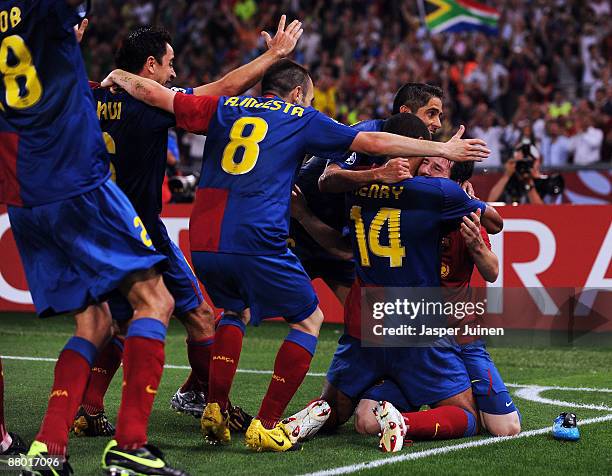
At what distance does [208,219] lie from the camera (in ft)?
18.6

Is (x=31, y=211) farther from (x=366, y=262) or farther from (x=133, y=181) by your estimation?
(x=366, y=262)

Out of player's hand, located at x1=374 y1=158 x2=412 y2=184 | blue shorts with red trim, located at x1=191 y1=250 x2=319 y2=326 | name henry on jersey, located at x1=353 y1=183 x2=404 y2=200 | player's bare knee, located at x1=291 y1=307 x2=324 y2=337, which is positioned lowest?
player's bare knee, located at x1=291 y1=307 x2=324 y2=337

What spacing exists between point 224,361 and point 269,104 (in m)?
1.46

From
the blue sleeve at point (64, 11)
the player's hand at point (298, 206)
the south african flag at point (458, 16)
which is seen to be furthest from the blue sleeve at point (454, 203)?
the south african flag at point (458, 16)

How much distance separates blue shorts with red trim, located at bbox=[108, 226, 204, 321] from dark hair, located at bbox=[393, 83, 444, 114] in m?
1.84

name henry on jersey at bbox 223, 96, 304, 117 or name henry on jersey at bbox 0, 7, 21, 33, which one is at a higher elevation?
name henry on jersey at bbox 0, 7, 21, 33

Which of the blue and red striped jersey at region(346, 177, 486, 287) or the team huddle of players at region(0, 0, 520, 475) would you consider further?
the blue and red striped jersey at region(346, 177, 486, 287)

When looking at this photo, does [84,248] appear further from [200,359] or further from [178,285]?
[200,359]

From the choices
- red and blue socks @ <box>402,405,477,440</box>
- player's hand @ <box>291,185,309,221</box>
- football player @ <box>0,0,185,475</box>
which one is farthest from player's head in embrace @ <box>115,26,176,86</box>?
red and blue socks @ <box>402,405,477,440</box>

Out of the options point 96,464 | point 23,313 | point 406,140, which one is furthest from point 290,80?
point 23,313

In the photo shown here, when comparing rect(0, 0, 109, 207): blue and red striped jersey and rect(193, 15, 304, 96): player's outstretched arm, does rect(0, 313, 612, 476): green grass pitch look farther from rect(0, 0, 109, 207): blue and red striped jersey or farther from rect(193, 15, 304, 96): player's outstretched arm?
rect(193, 15, 304, 96): player's outstretched arm

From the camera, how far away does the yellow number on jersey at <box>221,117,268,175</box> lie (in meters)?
5.61

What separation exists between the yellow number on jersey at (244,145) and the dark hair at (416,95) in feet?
5.71

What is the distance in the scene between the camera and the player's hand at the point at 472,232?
6.00 m
